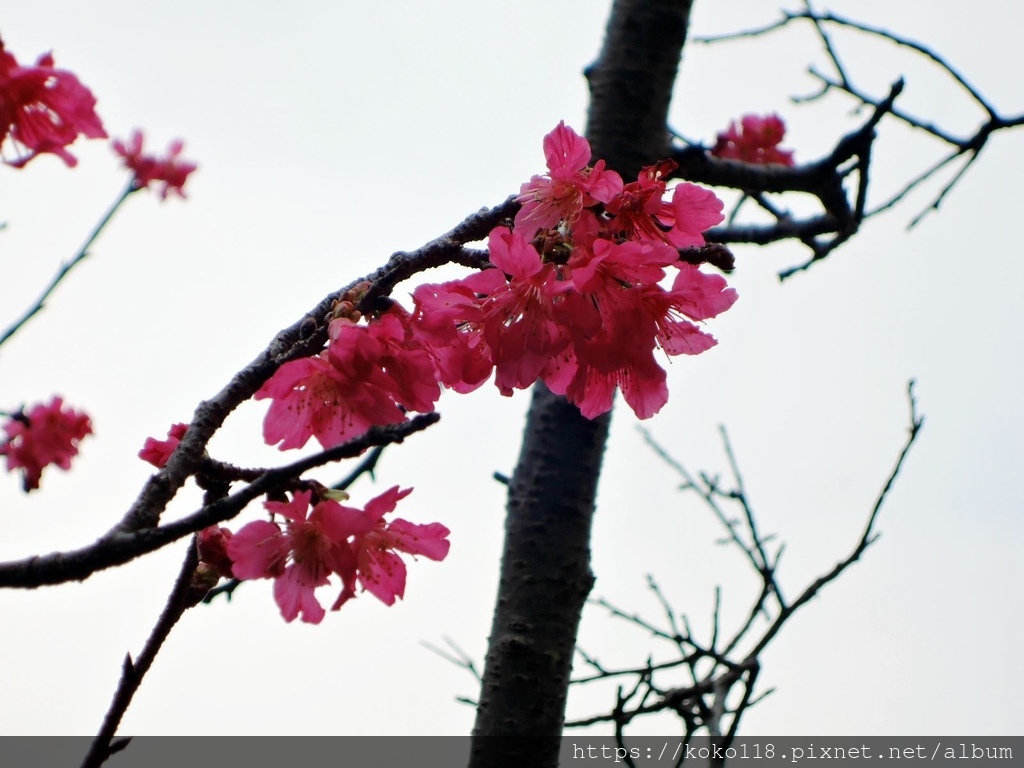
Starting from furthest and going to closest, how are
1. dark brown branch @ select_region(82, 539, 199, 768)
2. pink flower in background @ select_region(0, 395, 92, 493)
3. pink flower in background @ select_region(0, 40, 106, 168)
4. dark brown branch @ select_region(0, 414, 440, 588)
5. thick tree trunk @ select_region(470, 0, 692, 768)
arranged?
pink flower in background @ select_region(0, 395, 92, 493) → thick tree trunk @ select_region(470, 0, 692, 768) → pink flower in background @ select_region(0, 40, 106, 168) → dark brown branch @ select_region(82, 539, 199, 768) → dark brown branch @ select_region(0, 414, 440, 588)

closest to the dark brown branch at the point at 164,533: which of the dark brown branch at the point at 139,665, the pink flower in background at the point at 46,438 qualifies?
the dark brown branch at the point at 139,665

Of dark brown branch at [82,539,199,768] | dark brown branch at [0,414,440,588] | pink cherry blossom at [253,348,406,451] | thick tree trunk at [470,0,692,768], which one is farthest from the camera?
thick tree trunk at [470,0,692,768]

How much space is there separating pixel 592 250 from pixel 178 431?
1.58 ft

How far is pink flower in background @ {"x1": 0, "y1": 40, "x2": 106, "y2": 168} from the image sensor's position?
3.96 feet

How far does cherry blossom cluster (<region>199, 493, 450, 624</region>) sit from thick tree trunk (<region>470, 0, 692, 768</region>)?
2.78 feet

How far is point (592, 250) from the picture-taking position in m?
0.95

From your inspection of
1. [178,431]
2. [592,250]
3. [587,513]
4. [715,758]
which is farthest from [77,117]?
[715,758]

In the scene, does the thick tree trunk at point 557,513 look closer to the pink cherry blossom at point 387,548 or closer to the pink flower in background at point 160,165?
the pink cherry blossom at point 387,548

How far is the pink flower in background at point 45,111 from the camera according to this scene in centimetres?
121

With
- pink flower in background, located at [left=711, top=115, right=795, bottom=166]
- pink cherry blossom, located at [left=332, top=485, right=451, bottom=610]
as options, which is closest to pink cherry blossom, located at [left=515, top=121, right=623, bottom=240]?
pink cherry blossom, located at [left=332, top=485, right=451, bottom=610]

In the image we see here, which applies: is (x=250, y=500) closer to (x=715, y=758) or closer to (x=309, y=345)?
(x=309, y=345)

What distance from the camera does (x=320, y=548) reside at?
96 centimetres

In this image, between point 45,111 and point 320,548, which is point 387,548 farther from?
point 45,111

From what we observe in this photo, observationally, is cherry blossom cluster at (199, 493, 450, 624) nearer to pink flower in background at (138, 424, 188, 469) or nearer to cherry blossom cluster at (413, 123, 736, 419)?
pink flower in background at (138, 424, 188, 469)
